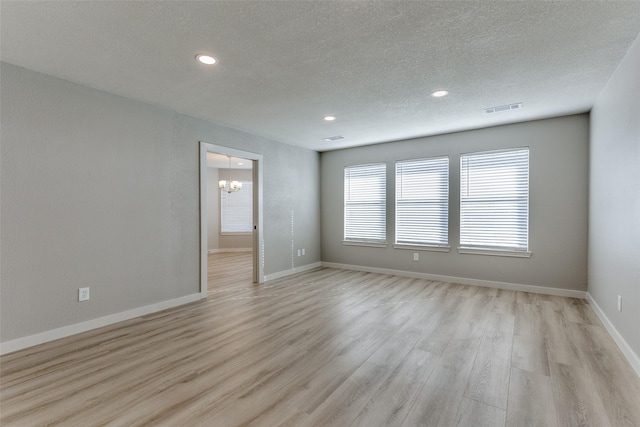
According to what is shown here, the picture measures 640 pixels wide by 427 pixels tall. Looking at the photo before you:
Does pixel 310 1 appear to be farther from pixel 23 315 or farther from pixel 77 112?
pixel 23 315

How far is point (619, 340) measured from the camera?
2.70 m

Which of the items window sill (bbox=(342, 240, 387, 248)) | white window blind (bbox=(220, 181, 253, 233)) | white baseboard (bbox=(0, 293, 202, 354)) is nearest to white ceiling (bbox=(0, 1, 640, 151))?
white baseboard (bbox=(0, 293, 202, 354))

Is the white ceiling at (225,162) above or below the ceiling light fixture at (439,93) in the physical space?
above

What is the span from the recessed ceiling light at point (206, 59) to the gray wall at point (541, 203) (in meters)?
3.96

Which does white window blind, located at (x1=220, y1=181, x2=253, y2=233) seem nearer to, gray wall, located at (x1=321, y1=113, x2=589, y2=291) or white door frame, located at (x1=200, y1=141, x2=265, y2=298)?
white door frame, located at (x1=200, y1=141, x2=265, y2=298)

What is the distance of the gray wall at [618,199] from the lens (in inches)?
93.0

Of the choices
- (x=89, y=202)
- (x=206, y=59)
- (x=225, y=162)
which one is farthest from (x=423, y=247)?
(x=225, y=162)

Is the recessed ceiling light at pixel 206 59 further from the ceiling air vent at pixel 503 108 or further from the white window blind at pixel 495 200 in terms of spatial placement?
the white window blind at pixel 495 200

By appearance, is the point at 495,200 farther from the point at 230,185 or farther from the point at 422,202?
the point at 230,185

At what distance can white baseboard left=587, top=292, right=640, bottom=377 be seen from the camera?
230 centimetres

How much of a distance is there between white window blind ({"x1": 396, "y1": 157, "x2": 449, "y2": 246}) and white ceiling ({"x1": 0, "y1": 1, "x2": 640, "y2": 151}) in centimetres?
159

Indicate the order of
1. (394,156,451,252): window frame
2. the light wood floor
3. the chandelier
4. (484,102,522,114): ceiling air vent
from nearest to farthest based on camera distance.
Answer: the light wood floor < (484,102,522,114): ceiling air vent < (394,156,451,252): window frame < the chandelier

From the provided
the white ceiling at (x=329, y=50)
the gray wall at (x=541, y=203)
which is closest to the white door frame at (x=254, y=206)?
the white ceiling at (x=329, y=50)

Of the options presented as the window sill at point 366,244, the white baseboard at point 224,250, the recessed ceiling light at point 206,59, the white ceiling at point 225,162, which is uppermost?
the white ceiling at point 225,162
